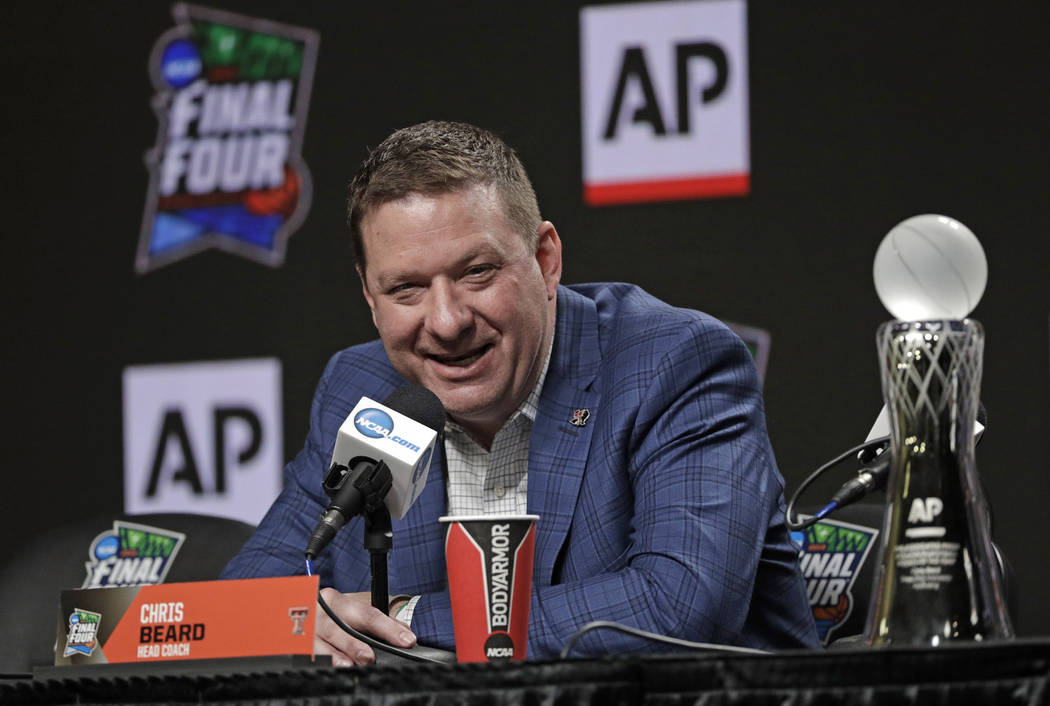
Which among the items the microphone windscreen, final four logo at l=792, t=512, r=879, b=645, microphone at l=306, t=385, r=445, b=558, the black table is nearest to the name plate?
the black table

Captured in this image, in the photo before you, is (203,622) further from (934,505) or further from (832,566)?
(832,566)

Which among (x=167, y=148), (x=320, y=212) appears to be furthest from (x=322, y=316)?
(x=167, y=148)

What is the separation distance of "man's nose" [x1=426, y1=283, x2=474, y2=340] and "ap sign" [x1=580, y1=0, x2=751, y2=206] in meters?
Answer: 1.28

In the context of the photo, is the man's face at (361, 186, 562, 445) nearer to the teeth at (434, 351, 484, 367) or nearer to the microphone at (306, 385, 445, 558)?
the teeth at (434, 351, 484, 367)

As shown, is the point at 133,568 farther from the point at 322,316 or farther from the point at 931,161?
the point at 931,161

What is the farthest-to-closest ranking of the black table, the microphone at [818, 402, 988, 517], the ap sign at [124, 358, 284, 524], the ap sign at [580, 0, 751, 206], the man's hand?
the ap sign at [124, 358, 284, 524] → the ap sign at [580, 0, 751, 206] → the man's hand → the microphone at [818, 402, 988, 517] → the black table

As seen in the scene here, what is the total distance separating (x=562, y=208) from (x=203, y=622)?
7.07 ft

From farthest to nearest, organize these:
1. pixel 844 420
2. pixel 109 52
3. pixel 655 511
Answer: pixel 109 52
pixel 844 420
pixel 655 511

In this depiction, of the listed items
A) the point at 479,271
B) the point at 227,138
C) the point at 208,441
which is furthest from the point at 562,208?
the point at 479,271

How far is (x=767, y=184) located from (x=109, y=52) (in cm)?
189

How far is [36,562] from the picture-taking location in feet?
7.73

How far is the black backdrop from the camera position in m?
→ 2.81

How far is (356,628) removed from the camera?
1.45m

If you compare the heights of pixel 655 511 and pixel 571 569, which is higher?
pixel 655 511
